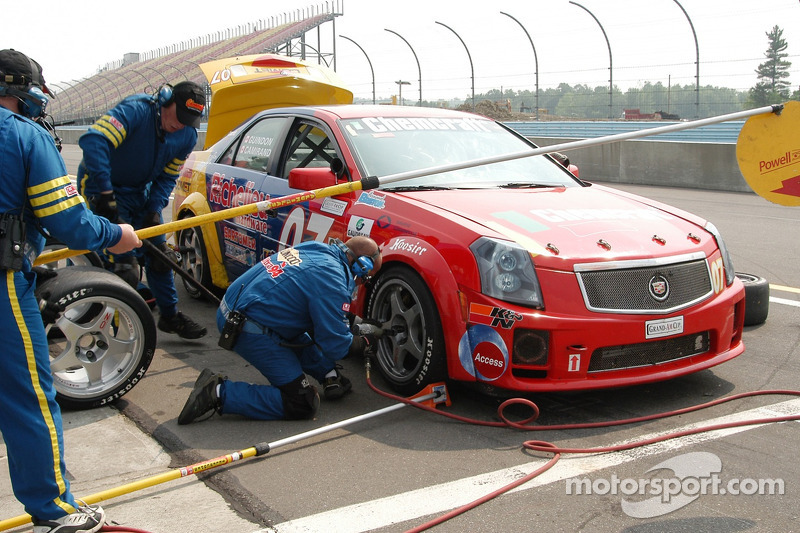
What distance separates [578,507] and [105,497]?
6.22 ft

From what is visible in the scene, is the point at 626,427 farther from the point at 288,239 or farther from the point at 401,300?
the point at 288,239

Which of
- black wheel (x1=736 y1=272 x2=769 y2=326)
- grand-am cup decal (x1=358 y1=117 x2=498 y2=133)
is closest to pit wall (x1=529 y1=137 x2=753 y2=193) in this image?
black wheel (x1=736 y1=272 x2=769 y2=326)

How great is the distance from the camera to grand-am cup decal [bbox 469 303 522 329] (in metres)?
3.87

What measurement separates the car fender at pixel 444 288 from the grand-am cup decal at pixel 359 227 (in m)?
0.46

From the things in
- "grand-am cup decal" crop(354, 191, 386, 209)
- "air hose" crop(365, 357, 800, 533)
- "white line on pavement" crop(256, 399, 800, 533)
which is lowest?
"white line on pavement" crop(256, 399, 800, 533)

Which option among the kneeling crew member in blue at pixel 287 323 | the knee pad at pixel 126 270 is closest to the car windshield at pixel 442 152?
the kneeling crew member in blue at pixel 287 323

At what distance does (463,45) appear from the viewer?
83.8 feet

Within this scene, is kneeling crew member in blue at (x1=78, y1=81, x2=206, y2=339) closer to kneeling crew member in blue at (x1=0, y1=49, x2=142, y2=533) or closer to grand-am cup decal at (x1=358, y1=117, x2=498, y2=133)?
grand-am cup decal at (x1=358, y1=117, x2=498, y2=133)

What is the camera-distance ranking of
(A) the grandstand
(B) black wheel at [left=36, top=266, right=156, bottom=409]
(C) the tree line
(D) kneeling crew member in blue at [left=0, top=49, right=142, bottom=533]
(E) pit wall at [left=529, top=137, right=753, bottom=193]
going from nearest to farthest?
(D) kneeling crew member in blue at [left=0, top=49, right=142, bottom=533], (B) black wheel at [left=36, top=266, right=156, bottom=409], (E) pit wall at [left=529, top=137, right=753, bottom=193], (C) the tree line, (A) the grandstand

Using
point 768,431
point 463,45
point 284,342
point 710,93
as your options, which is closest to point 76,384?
point 284,342

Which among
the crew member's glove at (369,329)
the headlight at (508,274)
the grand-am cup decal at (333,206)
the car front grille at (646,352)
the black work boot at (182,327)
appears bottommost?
the black work boot at (182,327)

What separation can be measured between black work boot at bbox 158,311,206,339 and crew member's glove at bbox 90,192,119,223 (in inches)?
33.1

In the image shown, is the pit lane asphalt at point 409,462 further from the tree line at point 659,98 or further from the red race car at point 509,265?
the tree line at point 659,98

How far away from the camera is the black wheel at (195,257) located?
6504mm
